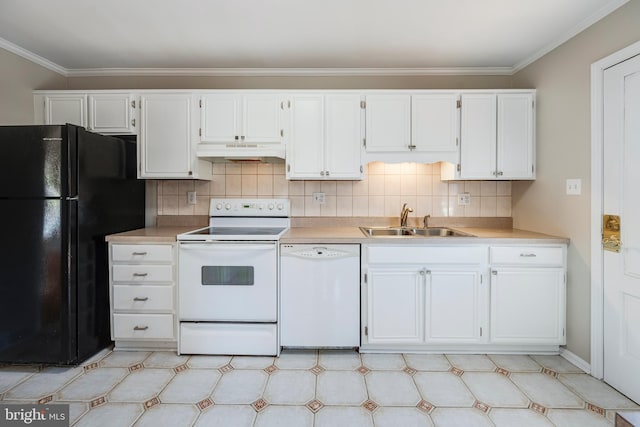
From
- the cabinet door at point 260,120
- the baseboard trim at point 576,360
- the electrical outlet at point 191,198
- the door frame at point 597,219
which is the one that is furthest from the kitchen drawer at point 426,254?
the electrical outlet at point 191,198

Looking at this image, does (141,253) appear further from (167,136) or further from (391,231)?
(391,231)

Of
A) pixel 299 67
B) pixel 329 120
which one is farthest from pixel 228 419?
pixel 299 67

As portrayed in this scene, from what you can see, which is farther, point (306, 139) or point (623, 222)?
point (306, 139)

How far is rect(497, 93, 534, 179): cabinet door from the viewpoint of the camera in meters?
2.63

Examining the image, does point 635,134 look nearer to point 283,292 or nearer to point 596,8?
point 596,8

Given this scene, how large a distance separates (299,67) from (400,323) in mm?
2334

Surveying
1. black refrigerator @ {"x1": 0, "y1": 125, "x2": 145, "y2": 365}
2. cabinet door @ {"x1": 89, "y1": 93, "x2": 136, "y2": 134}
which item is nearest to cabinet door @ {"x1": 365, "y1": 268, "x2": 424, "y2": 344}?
black refrigerator @ {"x1": 0, "y1": 125, "x2": 145, "y2": 365}

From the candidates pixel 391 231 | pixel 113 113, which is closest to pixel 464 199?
pixel 391 231

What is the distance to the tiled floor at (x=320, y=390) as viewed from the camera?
1.73 meters

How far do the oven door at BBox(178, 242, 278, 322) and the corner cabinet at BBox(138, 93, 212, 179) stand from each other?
2.43 feet

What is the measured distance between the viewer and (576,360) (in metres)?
2.25

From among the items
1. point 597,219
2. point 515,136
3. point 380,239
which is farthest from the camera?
point 515,136

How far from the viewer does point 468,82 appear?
2988 mm

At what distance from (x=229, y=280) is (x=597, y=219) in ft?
8.20
